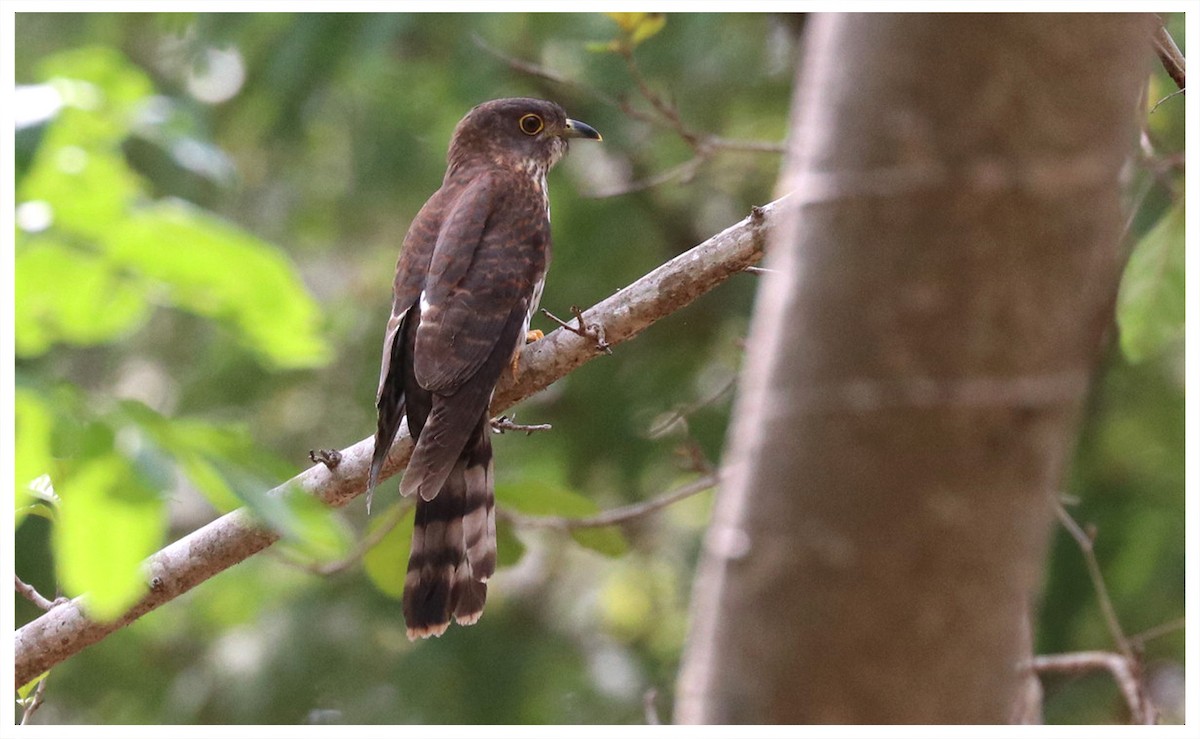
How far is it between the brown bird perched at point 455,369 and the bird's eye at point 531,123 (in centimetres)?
55

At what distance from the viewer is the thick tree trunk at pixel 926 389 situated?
3.67 ft

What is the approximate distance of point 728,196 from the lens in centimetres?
Result: 627

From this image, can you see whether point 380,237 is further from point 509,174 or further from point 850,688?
point 850,688

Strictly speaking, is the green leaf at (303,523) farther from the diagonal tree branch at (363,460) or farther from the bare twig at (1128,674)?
the bare twig at (1128,674)

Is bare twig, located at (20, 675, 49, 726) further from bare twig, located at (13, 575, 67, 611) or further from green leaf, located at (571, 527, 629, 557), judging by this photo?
green leaf, located at (571, 527, 629, 557)

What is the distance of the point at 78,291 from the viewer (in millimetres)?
1945

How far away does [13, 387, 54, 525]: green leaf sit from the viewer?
4.86ft

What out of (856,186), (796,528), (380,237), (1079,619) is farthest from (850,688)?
(380,237)

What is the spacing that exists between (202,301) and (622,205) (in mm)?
4400

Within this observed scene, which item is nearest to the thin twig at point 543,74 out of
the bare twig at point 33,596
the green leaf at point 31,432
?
the bare twig at point 33,596

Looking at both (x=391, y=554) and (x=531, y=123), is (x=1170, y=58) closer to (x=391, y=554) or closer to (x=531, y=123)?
(x=531, y=123)

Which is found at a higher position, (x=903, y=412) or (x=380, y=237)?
(x=380, y=237)

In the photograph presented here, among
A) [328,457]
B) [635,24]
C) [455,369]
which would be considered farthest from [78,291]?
[635,24]

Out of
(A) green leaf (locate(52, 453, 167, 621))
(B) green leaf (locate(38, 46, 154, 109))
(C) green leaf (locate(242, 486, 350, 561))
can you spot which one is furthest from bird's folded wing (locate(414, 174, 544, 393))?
(A) green leaf (locate(52, 453, 167, 621))
